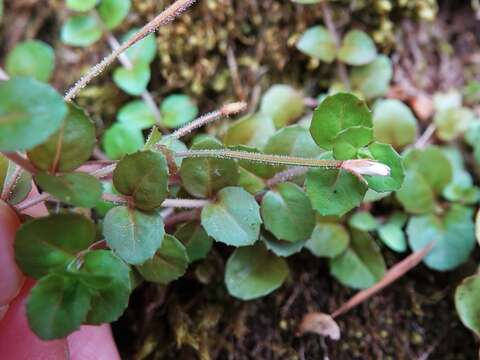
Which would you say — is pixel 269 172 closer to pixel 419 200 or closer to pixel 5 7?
pixel 419 200

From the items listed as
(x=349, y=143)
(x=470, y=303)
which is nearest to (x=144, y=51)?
(x=349, y=143)

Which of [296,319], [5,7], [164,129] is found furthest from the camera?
[5,7]

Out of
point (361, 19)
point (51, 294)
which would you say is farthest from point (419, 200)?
point (51, 294)

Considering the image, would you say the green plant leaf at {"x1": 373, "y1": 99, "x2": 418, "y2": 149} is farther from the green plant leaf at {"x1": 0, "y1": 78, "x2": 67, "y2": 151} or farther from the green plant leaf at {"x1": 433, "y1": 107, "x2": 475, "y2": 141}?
the green plant leaf at {"x1": 0, "y1": 78, "x2": 67, "y2": 151}

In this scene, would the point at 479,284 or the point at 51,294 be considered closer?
the point at 51,294

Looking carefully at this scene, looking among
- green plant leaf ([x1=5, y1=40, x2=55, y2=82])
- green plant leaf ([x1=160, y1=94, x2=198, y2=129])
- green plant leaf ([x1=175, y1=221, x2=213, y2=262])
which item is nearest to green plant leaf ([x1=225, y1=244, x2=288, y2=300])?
green plant leaf ([x1=175, y1=221, x2=213, y2=262])

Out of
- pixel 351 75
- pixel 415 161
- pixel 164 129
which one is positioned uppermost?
pixel 164 129
